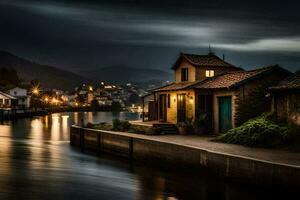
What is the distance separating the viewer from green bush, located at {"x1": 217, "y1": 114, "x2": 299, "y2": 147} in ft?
79.7

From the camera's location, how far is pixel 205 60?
40188 mm

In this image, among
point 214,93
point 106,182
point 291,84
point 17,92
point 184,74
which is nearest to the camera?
point 106,182

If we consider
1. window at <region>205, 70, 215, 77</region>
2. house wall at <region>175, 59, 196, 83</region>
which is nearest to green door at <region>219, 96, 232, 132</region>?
house wall at <region>175, 59, 196, 83</region>

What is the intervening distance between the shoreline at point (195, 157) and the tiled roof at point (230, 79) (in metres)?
7.81

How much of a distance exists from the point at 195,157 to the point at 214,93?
12.1 meters

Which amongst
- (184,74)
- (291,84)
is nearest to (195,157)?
(291,84)

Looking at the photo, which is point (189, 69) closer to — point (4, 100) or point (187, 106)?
point (187, 106)

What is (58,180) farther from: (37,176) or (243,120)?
(243,120)

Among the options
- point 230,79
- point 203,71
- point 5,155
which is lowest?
point 5,155

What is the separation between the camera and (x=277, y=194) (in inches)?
694

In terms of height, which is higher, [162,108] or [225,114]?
[162,108]

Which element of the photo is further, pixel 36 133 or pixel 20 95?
pixel 20 95

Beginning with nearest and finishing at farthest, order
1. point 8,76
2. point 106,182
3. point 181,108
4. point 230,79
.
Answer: point 106,182, point 230,79, point 181,108, point 8,76

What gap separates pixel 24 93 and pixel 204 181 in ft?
400
